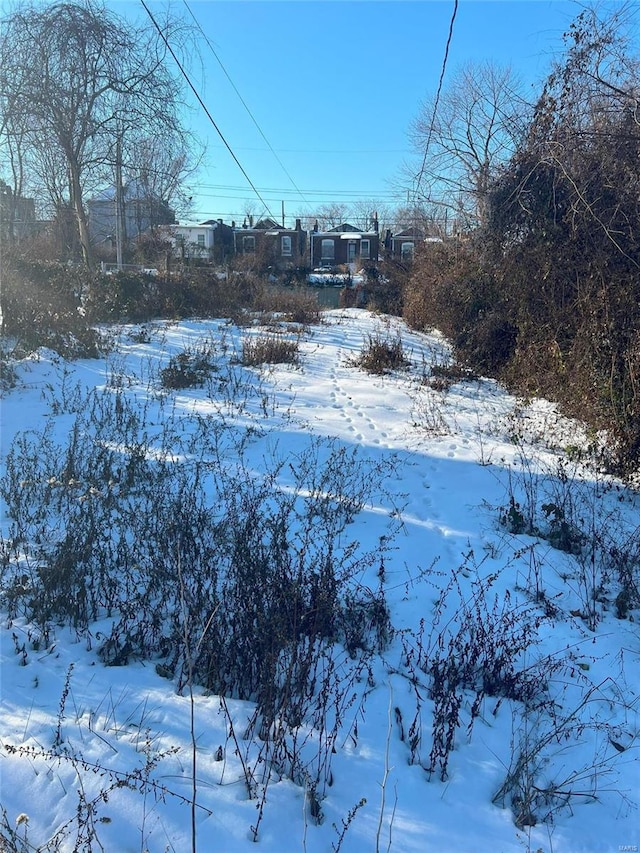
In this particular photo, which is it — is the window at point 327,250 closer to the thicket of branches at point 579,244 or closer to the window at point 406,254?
the window at point 406,254

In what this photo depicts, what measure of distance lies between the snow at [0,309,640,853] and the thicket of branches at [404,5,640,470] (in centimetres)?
136

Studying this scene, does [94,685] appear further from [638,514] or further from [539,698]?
[638,514]

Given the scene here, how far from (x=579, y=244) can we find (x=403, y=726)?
19.6 ft

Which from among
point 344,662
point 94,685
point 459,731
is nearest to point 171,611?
point 94,685

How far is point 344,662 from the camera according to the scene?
9.23ft

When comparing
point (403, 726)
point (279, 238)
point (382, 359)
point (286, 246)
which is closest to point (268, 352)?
point (382, 359)

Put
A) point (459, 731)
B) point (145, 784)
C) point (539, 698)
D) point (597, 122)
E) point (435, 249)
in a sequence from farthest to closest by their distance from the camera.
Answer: point (435, 249) → point (597, 122) → point (539, 698) → point (459, 731) → point (145, 784)

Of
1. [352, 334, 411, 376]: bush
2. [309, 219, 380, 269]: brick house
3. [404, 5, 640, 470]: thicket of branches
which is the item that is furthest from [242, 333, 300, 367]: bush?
[309, 219, 380, 269]: brick house

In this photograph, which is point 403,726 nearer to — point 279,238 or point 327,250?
point 279,238

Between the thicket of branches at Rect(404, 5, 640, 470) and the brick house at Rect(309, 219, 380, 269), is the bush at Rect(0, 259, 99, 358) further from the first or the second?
the brick house at Rect(309, 219, 380, 269)

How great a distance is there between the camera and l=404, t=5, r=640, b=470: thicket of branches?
5660 millimetres

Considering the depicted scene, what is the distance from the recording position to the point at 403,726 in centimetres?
248

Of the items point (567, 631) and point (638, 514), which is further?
point (638, 514)

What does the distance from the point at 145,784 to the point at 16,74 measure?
1579cm
